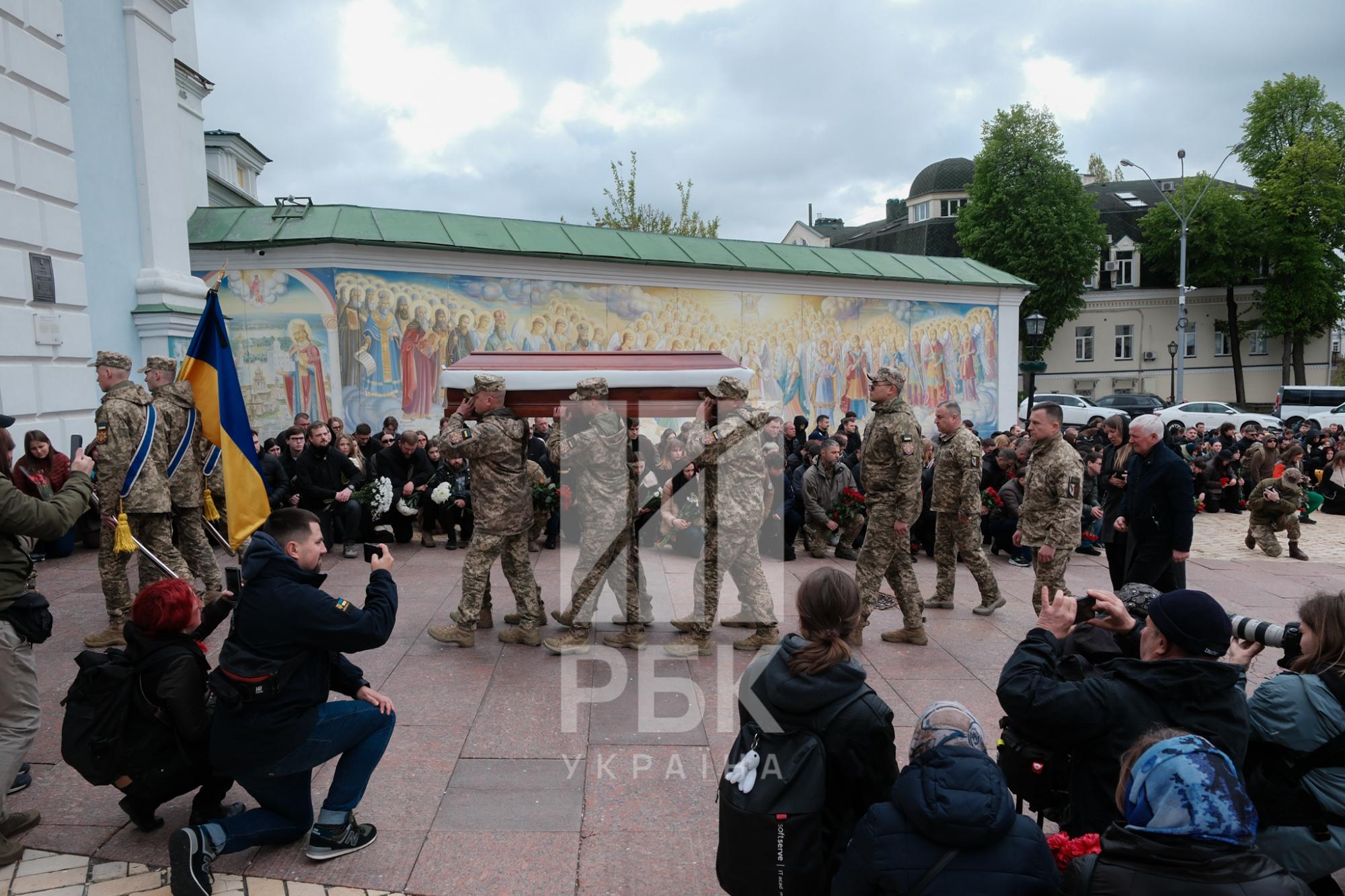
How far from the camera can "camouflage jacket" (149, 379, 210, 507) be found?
6.76 metres

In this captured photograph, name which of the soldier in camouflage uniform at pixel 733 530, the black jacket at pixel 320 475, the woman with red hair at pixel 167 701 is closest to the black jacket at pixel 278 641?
the woman with red hair at pixel 167 701

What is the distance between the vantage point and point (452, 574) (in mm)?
9180

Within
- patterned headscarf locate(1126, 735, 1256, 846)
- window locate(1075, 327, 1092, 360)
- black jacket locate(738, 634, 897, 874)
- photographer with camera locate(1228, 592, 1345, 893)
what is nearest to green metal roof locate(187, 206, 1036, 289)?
black jacket locate(738, 634, 897, 874)

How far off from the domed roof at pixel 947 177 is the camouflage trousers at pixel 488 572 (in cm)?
5579

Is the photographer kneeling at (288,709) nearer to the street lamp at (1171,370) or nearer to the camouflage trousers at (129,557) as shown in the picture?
the camouflage trousers at (129,557)

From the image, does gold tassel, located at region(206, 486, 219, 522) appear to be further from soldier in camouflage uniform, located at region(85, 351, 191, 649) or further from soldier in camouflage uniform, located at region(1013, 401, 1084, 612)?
soldier in camouflage uniform, located at region(1013, 401, 1084, 612)

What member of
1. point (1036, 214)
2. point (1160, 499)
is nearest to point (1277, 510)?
point (1160, 499)

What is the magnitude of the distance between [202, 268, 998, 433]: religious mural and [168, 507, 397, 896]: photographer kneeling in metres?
11.5

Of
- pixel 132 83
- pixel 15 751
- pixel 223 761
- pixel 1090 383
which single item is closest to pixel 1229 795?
pixel 223 761

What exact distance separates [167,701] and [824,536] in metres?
8.17

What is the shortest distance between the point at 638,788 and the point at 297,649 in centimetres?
185

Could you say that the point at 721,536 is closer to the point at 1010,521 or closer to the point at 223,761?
the point at 223,761

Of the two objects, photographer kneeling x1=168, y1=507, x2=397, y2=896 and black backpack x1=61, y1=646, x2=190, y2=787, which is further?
black backpack x1=61, y1=646, x2=190, y2=787

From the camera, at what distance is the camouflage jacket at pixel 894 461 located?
672cm
